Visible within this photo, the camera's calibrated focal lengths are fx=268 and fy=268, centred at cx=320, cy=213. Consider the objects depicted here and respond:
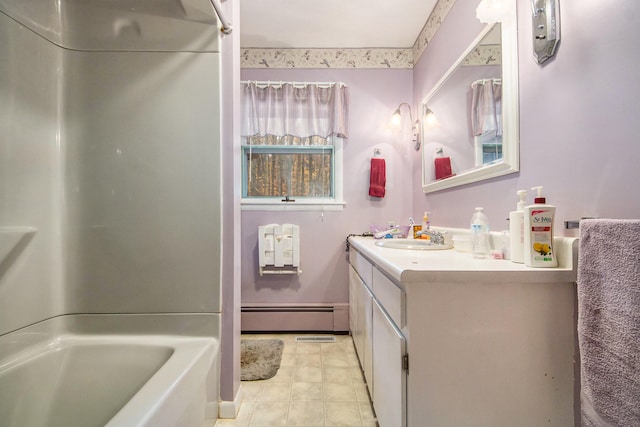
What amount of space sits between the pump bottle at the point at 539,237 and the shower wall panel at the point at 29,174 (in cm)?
178

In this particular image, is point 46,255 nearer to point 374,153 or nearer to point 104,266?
point 104,266

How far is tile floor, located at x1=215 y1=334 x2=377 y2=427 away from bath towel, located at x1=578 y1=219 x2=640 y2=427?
0.99 meters

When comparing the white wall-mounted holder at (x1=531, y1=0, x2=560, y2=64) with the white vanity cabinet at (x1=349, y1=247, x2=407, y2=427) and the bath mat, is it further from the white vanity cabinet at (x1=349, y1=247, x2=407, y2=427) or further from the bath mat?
the bath mat

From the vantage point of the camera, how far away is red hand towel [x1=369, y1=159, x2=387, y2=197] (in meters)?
2.34

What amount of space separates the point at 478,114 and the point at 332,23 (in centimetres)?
138

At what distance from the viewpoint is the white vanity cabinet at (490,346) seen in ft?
2.59

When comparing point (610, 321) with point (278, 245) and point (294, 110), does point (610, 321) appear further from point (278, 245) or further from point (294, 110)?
point (294, 110)

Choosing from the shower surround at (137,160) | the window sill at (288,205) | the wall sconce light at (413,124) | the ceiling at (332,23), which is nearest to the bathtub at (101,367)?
the shower surround at (137,160)

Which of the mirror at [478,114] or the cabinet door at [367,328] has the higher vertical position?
the mirror at [478,114]

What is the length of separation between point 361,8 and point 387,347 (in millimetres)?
2171

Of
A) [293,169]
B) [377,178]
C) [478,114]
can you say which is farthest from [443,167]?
[293,169]

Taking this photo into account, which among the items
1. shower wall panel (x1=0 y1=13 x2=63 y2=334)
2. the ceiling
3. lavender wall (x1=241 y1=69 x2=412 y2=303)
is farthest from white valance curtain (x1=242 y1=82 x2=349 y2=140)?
shower wall panel (x1=0 y1=13 x2=63 y2=334)

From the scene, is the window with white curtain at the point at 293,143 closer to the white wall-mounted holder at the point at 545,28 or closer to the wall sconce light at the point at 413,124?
the wall sconce light at the point at 413,124

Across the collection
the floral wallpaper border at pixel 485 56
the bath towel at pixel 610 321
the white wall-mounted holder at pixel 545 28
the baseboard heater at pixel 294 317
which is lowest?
the baseboard heater at pixel 294 317
